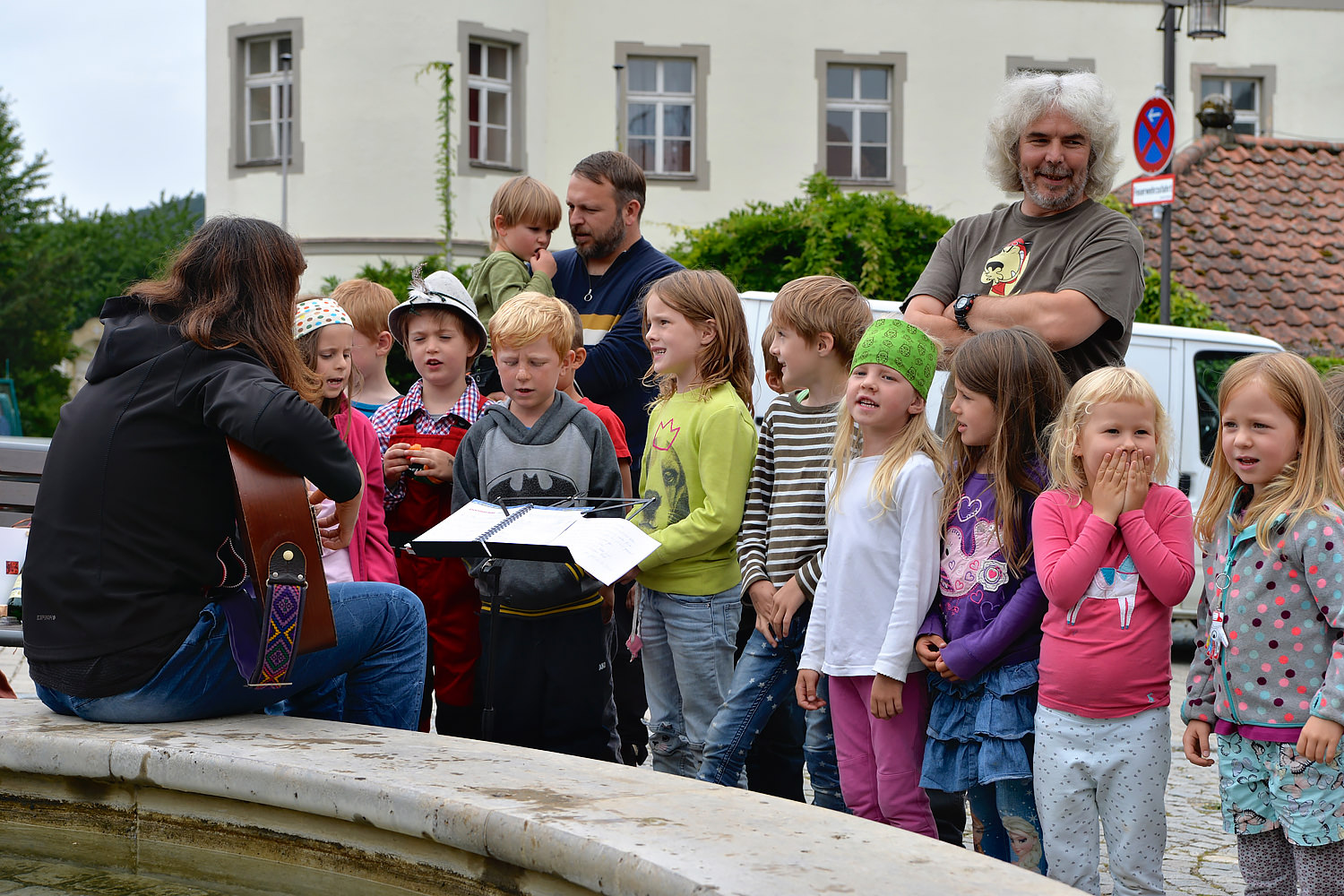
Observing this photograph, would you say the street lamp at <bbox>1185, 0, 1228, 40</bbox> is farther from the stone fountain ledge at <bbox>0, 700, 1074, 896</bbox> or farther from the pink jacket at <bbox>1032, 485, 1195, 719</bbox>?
the stone fountain ledge at <bbox>0, 700, 1074, 896</bbox>

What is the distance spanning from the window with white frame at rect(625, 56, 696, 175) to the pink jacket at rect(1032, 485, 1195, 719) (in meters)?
17.4

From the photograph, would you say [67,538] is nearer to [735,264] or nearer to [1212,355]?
[1212,355]

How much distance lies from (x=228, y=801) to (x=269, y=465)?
30.9 inches

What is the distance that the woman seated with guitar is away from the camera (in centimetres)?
336

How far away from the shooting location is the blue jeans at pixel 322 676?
11.2 feet

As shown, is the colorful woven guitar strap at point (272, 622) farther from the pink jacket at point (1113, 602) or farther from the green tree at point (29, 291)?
the green tree at point (29, 291)

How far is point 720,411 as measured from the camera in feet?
13.4

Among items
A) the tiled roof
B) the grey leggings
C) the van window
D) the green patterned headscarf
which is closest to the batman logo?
the green patterned headscarf

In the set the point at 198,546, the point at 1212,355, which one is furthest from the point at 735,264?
the point at 198,546

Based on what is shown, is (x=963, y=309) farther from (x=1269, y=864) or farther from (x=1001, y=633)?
(x=1269, y=864)

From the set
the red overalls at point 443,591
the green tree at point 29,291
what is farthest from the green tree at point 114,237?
the red overalls at point 443,591

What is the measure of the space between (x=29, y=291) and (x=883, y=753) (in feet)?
104

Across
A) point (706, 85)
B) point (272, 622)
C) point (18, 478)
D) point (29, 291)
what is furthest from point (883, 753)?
point (29, 291)

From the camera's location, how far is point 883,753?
140 inches
